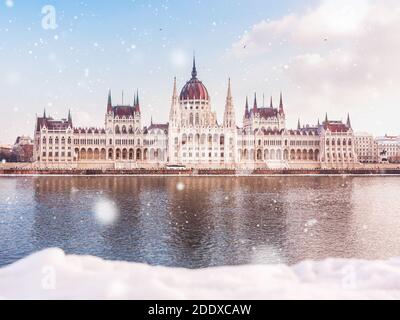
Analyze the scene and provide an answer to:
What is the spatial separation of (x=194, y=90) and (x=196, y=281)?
3218 inches

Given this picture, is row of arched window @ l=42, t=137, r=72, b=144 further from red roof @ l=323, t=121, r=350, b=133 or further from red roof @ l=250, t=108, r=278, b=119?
red roof @ l=323, t=121, r=350, b=133

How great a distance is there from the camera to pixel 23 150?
313ft

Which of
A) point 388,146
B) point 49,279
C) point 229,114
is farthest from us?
point 388,146

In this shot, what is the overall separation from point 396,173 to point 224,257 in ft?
210

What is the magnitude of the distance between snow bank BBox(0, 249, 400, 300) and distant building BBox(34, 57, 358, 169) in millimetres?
64205

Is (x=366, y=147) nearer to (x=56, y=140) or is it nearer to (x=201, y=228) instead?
(x=56, y=140)

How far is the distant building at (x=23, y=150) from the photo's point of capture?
92469mm

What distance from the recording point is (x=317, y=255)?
51.7 ft

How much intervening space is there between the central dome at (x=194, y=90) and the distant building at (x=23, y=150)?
3387 cm

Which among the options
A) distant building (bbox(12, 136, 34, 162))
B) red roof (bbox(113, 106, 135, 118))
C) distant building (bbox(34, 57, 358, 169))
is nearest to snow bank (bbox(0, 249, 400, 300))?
distant building (bbox(34, 57, 358, 169))

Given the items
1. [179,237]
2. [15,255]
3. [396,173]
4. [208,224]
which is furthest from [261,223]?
[396,173]

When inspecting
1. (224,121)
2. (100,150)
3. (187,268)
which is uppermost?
(224,121)

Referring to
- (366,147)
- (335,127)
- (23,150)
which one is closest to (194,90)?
(335,127)
